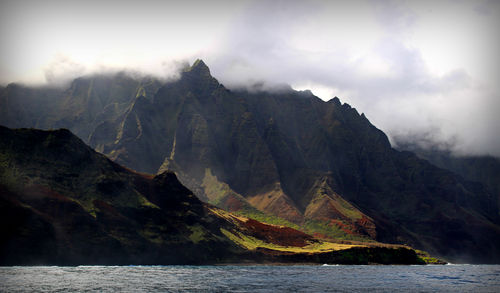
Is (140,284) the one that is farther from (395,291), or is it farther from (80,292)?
(395,291)

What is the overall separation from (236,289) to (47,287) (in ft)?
184

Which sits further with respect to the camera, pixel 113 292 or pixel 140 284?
pixel 140 284

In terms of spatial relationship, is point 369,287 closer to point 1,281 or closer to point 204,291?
point 204,291

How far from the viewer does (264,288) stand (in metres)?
164

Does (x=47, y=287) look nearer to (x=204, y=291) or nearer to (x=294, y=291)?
(x=204, y=291)

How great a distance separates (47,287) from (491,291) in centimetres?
13280

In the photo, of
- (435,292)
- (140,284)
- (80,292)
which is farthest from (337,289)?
(80,292)

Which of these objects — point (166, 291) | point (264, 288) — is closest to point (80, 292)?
point (166, 291)

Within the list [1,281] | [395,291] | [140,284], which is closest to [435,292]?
[395,291]

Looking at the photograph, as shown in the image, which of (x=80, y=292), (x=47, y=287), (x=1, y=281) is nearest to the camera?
(x=80, y=292)

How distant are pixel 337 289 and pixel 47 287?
88.0m

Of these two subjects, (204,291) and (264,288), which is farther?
(264,288)

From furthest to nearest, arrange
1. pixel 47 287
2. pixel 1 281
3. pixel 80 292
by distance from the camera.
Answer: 1. pixel 1 281
2. pixel 47 287
3. pixel 80 292

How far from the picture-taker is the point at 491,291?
157 metres
